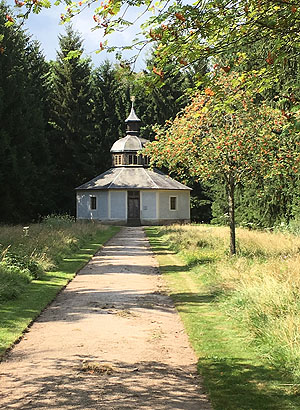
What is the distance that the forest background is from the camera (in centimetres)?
2889

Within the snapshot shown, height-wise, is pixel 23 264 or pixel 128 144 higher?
pixel 128 144

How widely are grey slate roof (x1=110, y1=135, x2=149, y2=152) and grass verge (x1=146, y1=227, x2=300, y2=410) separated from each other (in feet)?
109

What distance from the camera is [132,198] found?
133 ft

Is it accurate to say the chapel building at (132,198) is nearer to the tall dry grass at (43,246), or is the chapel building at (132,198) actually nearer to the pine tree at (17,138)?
the pine tree at (17,138)

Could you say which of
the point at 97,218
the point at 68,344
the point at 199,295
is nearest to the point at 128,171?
the point at 97,218

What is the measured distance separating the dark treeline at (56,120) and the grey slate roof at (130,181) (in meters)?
2.83

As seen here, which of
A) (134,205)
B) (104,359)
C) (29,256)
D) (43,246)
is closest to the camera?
(104,359)

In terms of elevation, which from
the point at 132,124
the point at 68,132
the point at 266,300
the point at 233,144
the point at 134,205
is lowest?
the point at 266,300

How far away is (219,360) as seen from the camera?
6.00 m

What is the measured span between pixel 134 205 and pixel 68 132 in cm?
933

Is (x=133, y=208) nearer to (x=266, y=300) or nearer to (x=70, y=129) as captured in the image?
(x=70, y=129)

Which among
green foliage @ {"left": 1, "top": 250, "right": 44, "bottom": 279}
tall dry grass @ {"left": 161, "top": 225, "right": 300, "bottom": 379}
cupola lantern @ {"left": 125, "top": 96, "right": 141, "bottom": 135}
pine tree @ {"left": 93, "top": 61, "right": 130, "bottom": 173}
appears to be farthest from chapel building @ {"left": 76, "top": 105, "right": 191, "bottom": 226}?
green foliage @ {"left": 1, "top": 250, "right": 44, "bottom": 279}

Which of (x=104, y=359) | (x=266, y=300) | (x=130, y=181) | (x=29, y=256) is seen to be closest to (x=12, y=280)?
(x=29, y=256)

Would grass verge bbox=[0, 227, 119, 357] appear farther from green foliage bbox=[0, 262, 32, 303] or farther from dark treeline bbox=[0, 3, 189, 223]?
dark treeline bbox=[0, 3, 189, 223]
